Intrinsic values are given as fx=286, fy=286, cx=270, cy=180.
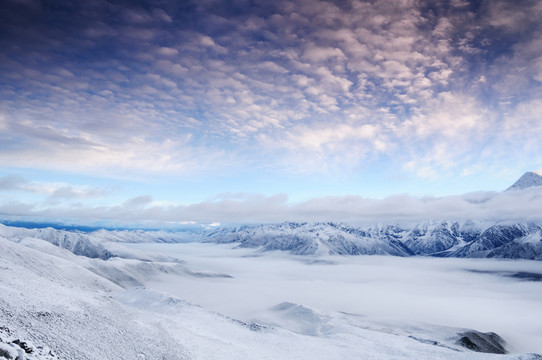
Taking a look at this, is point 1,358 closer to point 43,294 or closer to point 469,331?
point 43,294

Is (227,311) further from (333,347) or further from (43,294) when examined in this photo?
(43,294)

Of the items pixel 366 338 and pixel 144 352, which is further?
pixel 366 338

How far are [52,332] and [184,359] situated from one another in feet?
60.9

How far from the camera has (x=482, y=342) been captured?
130875 mm

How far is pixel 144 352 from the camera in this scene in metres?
42.1

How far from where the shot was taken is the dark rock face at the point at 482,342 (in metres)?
123

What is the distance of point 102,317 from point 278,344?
122ft

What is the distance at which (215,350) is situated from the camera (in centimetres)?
5091

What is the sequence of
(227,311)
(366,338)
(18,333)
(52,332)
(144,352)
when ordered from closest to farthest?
(18,333)
(52,332)
(144,352)
(366,338)
(227,311)

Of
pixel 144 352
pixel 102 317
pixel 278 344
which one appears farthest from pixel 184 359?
pixel 278 344

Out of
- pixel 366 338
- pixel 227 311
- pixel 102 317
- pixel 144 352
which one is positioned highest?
pixel 102 317

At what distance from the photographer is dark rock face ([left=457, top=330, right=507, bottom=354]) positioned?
405ft

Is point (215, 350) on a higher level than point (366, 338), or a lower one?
A: higher

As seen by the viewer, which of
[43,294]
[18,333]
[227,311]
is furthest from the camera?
[227,311]
